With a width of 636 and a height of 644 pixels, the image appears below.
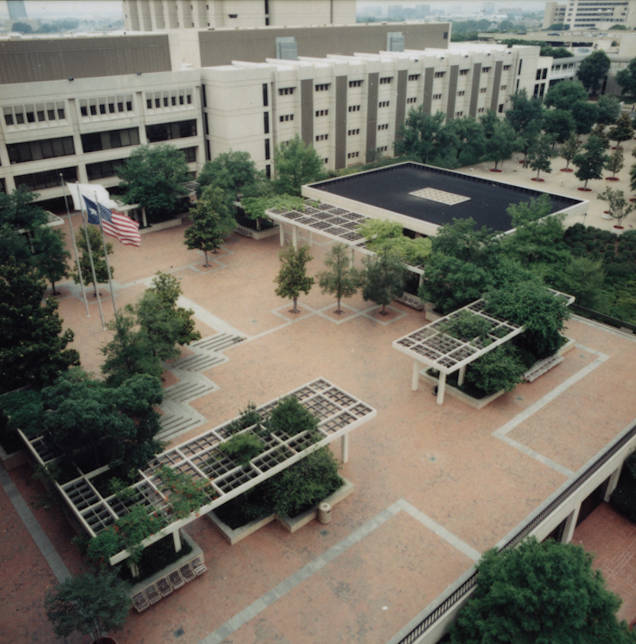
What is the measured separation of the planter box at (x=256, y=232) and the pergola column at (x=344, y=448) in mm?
26888

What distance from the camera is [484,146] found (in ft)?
217

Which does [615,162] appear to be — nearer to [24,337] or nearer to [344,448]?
[344,448]

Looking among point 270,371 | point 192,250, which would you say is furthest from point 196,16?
point 270,371

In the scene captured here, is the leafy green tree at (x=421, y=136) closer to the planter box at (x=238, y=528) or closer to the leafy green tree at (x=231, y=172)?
the leafy green tree at (x=231, y=172)

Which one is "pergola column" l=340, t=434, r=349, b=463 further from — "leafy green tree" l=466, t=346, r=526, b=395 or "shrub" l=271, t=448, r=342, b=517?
"leafy green tree" l=466, t=346, r=526, b=395

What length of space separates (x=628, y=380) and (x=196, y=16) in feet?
241

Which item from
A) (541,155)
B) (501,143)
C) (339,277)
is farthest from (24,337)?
(541,155)

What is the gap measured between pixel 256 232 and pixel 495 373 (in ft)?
84.8

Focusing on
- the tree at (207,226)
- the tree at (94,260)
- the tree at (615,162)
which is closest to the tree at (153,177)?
the tree at (207,226)

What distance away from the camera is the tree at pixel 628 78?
326 ft

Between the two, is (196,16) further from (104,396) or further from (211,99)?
(104,396)

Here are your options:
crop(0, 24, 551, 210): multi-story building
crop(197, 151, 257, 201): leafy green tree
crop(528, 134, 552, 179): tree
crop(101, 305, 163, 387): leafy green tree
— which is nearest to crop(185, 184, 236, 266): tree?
crop(197, 151, 257, 201): leafy green tree

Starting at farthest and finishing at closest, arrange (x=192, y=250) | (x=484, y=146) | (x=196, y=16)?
1. (x=196, y=16)
2. (x=484, y=146)
3. (x=192, y=250)

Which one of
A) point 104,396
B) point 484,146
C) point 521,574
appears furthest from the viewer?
point 484,146
